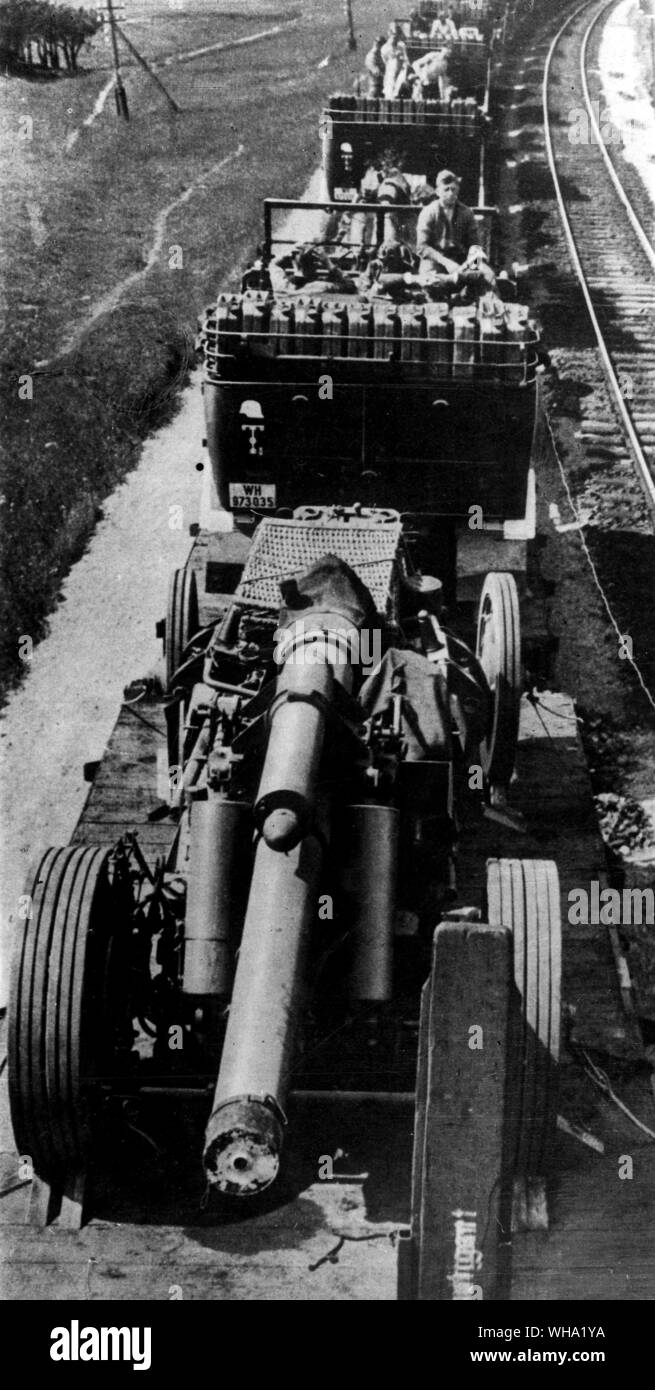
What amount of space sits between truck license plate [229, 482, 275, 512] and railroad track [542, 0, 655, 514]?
4993 millimetres

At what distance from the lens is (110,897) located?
6.92 m

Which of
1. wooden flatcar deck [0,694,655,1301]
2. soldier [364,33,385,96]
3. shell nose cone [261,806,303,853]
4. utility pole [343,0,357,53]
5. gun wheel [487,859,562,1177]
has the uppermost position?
utility pole [343,0,357,53]

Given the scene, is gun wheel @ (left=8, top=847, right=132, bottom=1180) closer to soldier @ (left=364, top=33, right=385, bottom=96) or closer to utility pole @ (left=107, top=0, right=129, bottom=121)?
soldier @ (left=364, top=33, right=385, bottom=96)

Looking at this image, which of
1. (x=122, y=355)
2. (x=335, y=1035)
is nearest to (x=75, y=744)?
(x=335, y=1035)

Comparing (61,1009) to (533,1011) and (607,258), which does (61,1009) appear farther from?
(607,258)

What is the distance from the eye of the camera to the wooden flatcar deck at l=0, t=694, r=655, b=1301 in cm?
640

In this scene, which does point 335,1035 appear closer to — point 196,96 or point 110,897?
point 110,897

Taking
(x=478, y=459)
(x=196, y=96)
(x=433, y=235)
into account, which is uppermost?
(x=196, y=96)

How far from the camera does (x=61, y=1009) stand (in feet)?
21.3

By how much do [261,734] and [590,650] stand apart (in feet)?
21.2

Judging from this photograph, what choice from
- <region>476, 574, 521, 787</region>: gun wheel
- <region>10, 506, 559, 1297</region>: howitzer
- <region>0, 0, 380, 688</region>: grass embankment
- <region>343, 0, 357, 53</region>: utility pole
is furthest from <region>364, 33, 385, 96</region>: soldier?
<region>10, 506, 559, 1297</region>: howitzer

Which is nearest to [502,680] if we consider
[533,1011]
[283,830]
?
Answer: [533,1011]

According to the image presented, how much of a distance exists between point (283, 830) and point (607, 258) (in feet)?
64.1

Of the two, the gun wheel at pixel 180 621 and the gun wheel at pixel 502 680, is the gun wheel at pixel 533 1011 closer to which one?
the gun wheel at pixel 502 680
